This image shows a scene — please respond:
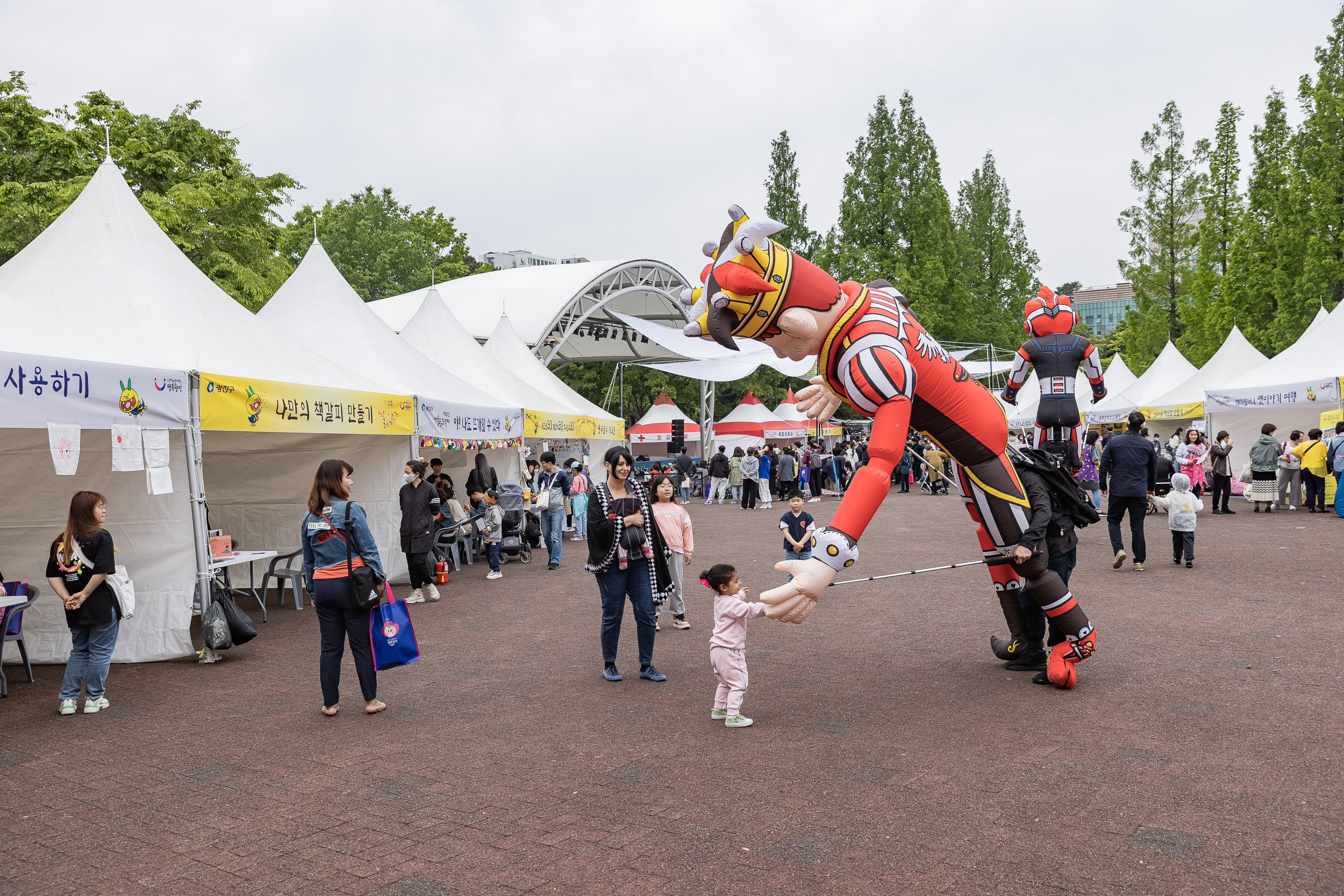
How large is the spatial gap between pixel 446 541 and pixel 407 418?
7.80ft

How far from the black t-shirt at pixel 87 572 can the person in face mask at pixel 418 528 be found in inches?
151

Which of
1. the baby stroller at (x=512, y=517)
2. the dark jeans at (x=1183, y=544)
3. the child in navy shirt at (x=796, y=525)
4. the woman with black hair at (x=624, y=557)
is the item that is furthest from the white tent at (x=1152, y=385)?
the woman with black hair at (x=624, y=557)

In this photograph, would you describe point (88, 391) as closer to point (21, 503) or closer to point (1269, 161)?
point (21, 503)

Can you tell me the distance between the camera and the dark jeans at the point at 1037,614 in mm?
5918

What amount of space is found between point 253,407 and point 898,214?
30.3 meters

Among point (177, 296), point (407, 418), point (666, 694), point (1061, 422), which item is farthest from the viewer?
point (407, 418)

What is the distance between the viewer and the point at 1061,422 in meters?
9.55

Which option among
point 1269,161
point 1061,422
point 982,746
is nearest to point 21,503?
point 982,746

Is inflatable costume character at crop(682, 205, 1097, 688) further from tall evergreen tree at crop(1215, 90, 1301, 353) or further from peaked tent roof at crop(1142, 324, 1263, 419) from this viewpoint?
tall evergreen tree at crop(1215, 90, 1301, 353)

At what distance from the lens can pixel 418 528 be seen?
959 centimetres

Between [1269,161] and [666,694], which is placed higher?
[1269,161]

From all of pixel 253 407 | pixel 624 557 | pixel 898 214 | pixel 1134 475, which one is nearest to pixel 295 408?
pixel 253 407

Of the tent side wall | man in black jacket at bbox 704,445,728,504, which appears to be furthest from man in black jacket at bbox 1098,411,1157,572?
man in black jacket at bbox 704,445,728,504

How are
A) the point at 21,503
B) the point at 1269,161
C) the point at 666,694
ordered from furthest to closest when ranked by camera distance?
the point at 1269,161
the point at 21,503
the point at 666,694
